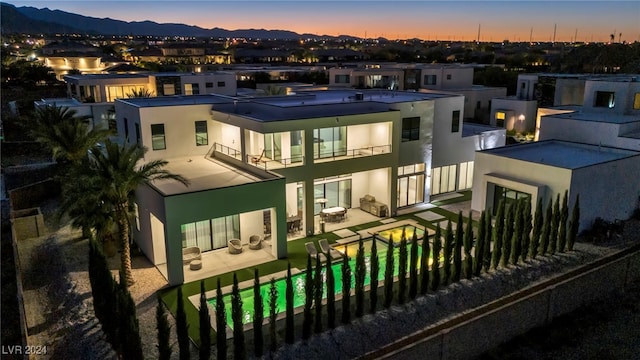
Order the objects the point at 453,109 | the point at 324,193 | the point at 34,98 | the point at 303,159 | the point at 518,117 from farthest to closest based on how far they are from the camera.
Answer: the point at 34,98
the point at 518,117
the point at 453,109
the point at 324,193
the point at 303,159

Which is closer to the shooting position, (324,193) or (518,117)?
(324,193)

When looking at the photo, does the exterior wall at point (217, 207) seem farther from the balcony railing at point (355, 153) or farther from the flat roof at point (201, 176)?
the balcony railing at point (355, 153)

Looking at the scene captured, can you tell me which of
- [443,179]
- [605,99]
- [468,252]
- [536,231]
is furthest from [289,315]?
[605,99]

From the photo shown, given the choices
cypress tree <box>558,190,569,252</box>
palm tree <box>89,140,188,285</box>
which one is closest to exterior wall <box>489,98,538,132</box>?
cypress tree <box>558,190,569,252</box>

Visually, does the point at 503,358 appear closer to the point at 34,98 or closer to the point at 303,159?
the point at 303,159

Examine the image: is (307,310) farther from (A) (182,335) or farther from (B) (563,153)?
(B) (563,153)

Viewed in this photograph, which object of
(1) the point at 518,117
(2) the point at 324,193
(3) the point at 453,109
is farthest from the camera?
(1) the point at 518,117

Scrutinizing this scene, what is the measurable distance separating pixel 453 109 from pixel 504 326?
15183mm

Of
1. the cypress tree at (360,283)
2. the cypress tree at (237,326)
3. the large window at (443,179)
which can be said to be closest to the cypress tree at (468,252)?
the cypress tree at (360,283)

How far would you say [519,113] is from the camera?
4331 cm

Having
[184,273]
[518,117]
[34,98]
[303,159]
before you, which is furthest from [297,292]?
[34,98]

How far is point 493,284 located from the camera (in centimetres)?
1725

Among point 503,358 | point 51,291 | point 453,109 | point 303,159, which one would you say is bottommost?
point 503,358

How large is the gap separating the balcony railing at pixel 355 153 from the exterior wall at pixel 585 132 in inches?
464
